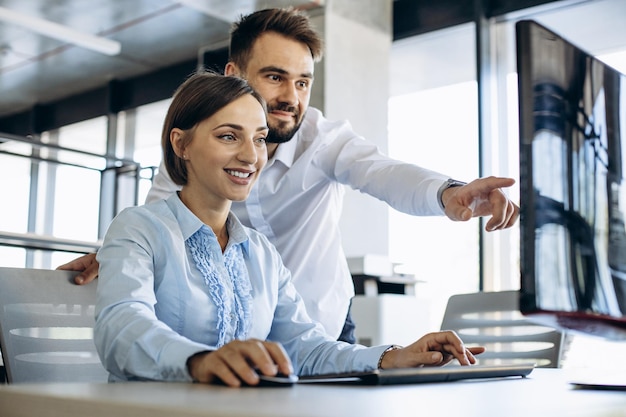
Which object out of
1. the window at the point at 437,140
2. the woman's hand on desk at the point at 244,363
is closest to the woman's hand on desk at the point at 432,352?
the woman's hand on desk at the point at 244,363

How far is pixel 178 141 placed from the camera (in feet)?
4.65

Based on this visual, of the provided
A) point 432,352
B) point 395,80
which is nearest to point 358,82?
point 395,80

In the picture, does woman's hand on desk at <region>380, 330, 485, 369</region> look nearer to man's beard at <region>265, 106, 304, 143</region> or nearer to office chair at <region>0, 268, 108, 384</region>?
office chair at <region>0, 268, 108, 384</region>

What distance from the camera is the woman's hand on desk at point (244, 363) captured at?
78 centimetres

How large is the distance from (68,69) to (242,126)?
21.3 feet

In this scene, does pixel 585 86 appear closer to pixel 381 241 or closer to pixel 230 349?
pixel 230 349

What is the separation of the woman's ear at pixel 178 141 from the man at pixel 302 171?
50 centimetres

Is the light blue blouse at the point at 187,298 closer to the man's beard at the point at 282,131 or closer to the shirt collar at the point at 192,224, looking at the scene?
the shirt collar at the point at 192,224

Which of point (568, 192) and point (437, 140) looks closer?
point (568, 192)

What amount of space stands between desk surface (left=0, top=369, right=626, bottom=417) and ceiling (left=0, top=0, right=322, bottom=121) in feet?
15.1

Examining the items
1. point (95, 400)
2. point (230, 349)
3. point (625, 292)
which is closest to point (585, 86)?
point (625, 292)

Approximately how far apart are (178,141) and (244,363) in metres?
0.70

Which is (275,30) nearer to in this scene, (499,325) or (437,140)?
(499,325)

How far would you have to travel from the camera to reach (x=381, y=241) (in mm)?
5234
